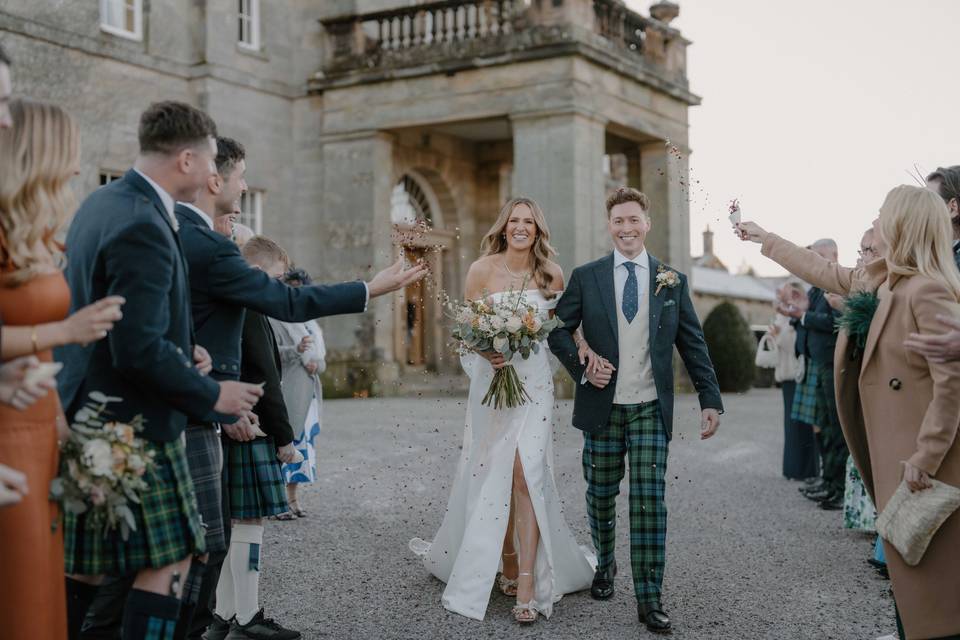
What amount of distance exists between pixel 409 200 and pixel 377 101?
3.56 m

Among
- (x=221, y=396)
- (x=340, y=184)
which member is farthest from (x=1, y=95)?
(x=340, y=184)

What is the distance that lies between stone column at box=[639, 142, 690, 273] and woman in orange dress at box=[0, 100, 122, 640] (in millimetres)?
18601

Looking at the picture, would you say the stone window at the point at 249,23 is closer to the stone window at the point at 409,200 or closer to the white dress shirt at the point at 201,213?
the stone window at the point at 409,200

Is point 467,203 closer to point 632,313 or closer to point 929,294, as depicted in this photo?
point 632,313

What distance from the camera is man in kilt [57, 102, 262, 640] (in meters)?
2.88

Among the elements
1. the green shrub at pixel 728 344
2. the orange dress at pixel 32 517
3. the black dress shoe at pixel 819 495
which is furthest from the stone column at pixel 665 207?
the orange dress at pixel 32 517

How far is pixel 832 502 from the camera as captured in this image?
8.16 meters

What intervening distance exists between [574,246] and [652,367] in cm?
1275

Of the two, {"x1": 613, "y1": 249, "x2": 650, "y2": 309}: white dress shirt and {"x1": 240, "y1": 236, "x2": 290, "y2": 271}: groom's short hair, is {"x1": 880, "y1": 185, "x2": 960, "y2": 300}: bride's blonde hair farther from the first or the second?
{"x1": 240, "y1": 236, "x2": 290, "y2": 271}: groom's short hair

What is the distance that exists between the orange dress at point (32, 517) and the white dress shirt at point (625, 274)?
10.5ft

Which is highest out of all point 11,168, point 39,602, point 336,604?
point 11,168

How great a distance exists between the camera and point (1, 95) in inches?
104

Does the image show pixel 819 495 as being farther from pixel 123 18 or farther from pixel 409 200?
pixel 409 200

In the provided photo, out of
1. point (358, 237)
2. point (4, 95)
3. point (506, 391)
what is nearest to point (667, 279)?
point (506, 391)
